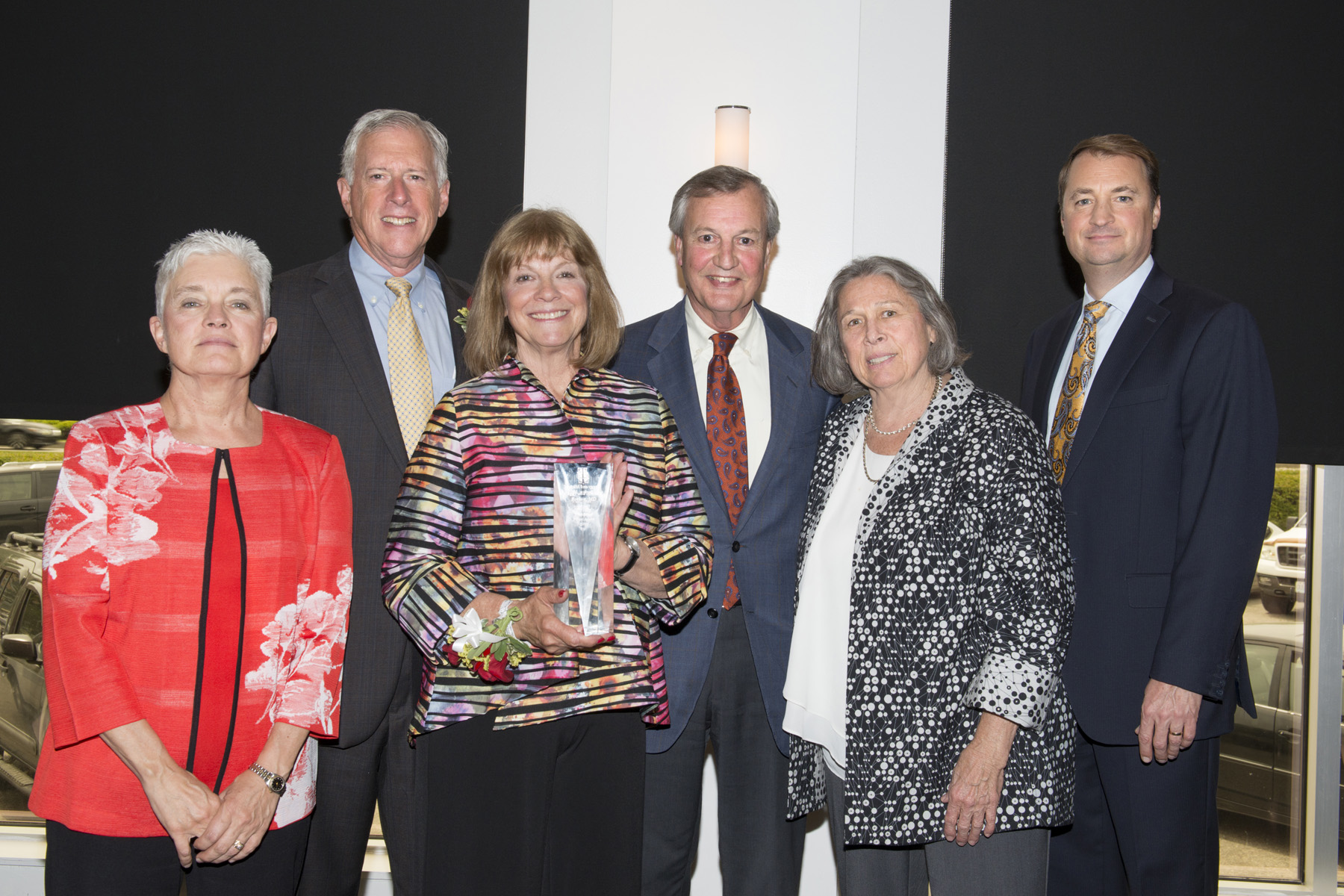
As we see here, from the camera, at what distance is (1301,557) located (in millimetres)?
3930

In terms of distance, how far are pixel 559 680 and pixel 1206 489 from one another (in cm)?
176

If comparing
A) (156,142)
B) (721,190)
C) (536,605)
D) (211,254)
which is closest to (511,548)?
(536,605)

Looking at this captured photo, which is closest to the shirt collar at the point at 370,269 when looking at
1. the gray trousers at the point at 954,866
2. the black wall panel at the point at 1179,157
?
the gray trousers at the point at 954,866

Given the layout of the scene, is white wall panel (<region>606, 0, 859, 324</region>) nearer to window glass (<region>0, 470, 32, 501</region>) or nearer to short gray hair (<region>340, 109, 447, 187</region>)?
short gray hair (<region>340, 109, 447, 187</region>)

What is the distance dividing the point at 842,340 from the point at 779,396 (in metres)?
0.36

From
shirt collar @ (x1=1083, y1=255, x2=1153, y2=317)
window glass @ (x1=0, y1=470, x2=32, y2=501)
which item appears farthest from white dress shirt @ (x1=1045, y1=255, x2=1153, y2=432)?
window glass @ (x1=0, y1=470, x2=32, y2=501)

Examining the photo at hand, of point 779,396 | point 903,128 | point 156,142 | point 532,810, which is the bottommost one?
point 532,810

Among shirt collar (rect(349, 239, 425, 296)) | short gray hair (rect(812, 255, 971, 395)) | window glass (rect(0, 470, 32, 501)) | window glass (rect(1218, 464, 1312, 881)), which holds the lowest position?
window glass (rect(1218, 464, 1312, 881))

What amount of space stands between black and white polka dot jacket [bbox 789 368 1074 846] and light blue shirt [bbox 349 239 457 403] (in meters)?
1.38

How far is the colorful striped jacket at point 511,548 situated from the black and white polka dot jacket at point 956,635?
18.3 inches

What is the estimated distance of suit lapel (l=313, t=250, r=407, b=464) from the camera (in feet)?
8.25

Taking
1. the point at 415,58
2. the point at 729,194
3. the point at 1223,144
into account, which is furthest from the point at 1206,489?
the point at 415,58

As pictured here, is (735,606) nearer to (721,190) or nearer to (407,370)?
(407,370)

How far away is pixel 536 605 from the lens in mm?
1850
